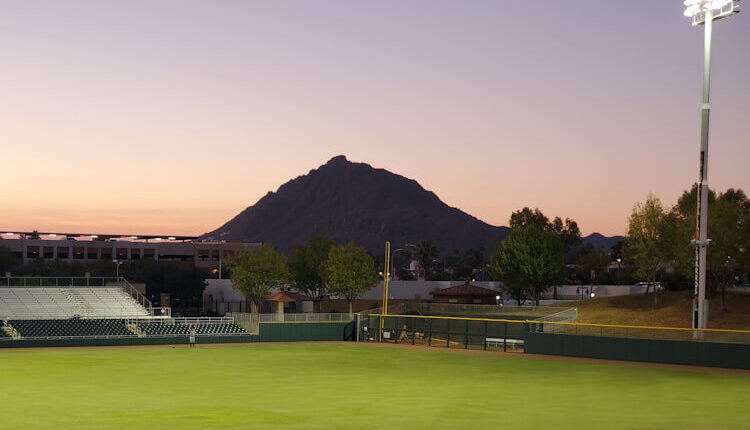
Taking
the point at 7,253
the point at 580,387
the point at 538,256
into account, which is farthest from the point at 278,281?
the point at 580,387

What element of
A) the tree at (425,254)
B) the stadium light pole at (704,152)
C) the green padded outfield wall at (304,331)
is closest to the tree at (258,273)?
the green padded outfield wall at (304,331)

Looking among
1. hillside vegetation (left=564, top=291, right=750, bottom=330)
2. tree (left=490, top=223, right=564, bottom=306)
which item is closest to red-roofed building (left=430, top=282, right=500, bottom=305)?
tree (left=490, top=223, right=564, bottom=306)

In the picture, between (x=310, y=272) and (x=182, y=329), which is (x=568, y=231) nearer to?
(x=310, y=272)

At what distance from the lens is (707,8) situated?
3494cm

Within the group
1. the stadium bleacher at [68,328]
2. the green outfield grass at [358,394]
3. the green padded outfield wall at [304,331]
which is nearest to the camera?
the green outfield grass at [358,394]

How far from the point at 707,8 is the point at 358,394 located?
66.9 feet

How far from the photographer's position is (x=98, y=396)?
25.7 metres

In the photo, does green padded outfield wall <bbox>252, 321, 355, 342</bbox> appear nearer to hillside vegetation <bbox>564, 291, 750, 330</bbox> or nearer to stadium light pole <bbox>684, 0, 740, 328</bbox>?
hillside vegetation <bbox>564, 291, 750, 330</bbox>

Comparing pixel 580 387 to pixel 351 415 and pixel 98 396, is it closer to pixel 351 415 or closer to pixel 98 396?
pixel 351 415

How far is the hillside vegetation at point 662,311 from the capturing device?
67375 millimetres

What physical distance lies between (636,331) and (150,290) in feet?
330

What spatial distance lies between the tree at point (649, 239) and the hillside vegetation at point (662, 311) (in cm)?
177

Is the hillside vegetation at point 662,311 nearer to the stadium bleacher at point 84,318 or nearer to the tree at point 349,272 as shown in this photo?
the tree at point 349,272

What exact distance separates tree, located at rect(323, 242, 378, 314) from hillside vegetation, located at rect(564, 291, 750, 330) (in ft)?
70.5
